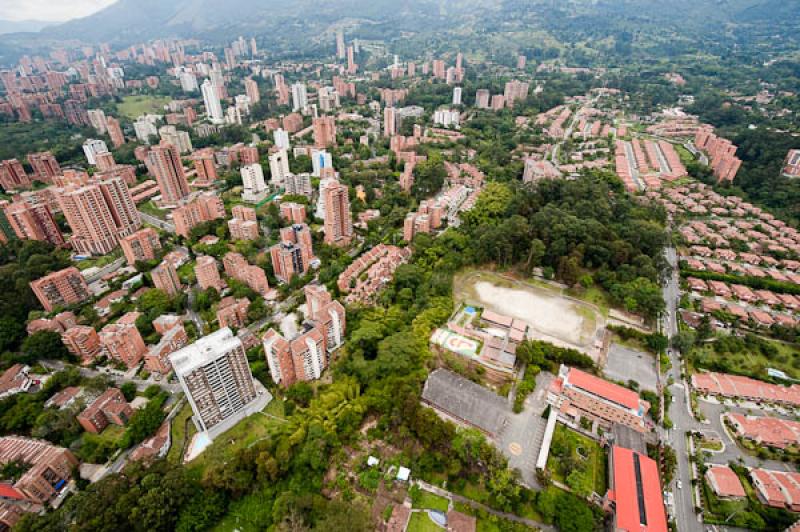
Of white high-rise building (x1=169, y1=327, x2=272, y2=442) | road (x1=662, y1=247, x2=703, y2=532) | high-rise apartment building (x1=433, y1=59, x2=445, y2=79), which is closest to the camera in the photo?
road (x1=662, y1=247, x2=703, y2=532)

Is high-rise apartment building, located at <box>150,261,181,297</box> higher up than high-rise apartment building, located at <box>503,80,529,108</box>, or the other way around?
high-rise apartment building, located at <box>503,80,529,108</box>

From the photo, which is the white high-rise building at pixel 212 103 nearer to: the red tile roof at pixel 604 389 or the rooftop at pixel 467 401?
the rooftop at pixel 467 401

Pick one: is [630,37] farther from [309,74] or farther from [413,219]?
[413,219]

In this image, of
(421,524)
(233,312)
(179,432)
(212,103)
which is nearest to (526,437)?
(421,524)

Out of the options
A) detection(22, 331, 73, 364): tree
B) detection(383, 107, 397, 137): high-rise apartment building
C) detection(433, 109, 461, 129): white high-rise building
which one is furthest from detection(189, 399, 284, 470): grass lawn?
detection(433, 109, 461, 129): white high-rise building

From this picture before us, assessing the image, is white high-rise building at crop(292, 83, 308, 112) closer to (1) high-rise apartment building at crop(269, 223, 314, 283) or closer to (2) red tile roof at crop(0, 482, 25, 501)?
(1) high-rise apartment building at crop(269, 223, 314, 283)

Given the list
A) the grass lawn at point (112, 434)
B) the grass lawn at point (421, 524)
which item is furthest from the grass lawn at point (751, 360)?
the grass lawn at point (112, 434)
